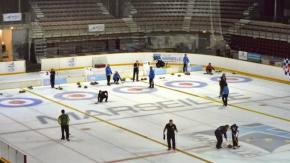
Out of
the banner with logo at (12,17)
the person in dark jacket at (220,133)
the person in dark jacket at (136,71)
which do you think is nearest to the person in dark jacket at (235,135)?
the person in dark jacket at (220,133)

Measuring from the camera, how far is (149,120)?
89.0 feet

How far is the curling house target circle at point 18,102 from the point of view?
30.2 m

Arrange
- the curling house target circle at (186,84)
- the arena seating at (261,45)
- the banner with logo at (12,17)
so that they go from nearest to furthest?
1. the curling house target circle at (186,84)
2. the banner with logo at (12,17)
3. the arena seating at (261,45)

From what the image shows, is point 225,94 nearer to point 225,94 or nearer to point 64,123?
point 225,94

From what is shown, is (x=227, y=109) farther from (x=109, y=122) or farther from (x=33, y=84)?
(x=33, y=84)

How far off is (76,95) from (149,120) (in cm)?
694

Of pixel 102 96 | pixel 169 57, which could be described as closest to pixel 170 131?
pixel 102 96

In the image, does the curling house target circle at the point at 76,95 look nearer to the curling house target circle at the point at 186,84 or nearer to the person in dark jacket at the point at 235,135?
the curling house target circle at the point at 186,84

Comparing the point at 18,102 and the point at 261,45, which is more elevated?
the point at 261,45

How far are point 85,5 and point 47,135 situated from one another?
83.4 ft

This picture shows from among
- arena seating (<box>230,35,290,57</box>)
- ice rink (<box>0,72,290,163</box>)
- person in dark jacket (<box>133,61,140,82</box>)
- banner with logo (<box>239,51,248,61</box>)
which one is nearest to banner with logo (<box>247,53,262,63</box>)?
banner with logo (<box>239,51,248,61</box>)

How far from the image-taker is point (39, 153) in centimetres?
2180

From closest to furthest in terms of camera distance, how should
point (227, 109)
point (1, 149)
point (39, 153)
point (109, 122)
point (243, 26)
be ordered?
point (1, 149) < point (39, 153) < point (109, 122) < point (227, 109) < point (243, 26)

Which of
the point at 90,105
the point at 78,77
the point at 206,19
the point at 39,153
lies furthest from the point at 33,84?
the point at 206,19
